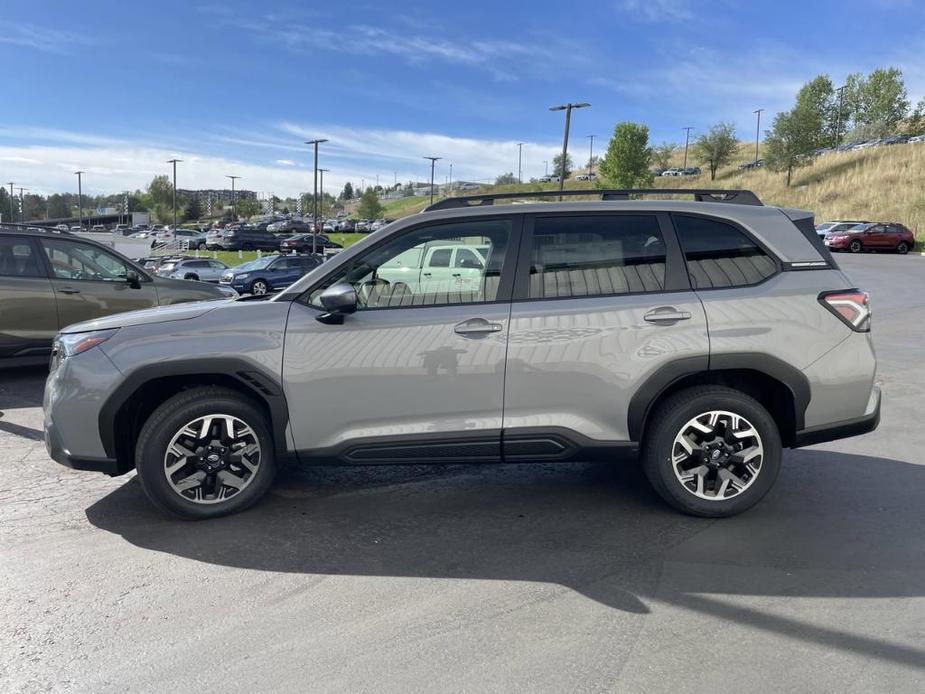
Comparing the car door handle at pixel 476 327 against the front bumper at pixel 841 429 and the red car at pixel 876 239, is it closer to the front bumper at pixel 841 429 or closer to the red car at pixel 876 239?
the front bumper at pixel 841 429

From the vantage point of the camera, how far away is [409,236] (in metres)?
4.16

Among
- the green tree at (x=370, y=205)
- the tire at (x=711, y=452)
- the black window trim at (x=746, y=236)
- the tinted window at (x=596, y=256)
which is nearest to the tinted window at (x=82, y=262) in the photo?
the tinted window at (x=596, y=256)

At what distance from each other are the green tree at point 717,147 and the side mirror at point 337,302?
89.8 meters

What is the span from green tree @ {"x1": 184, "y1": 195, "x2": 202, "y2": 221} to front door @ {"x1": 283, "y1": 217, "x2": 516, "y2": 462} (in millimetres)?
147368

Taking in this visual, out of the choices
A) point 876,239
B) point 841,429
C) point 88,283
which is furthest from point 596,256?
point 876,239

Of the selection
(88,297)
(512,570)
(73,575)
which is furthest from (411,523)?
(88,297)

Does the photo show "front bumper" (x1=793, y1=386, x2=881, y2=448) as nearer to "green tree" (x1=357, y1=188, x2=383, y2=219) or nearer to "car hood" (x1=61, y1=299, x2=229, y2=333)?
"car hood" (x1=61, y1=299, x2=229, y2=333)

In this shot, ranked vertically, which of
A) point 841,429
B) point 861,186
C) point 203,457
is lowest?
point 203,457

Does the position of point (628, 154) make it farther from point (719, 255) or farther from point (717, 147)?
point (719, 255)

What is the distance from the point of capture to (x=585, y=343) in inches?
156

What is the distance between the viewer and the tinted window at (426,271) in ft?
13.3

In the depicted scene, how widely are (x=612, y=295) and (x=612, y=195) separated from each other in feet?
2.54

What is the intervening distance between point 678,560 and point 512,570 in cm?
86

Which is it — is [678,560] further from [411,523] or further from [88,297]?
[88,297]
